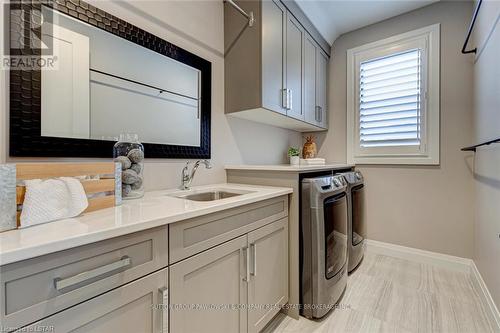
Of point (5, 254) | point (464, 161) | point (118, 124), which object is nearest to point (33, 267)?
point (5, 254)

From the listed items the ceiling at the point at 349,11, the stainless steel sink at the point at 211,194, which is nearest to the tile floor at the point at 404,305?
the stainless steel sink at the point at 211,194

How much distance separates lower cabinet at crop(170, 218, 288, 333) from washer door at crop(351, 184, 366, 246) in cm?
101

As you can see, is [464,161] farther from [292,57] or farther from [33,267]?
[33,267]

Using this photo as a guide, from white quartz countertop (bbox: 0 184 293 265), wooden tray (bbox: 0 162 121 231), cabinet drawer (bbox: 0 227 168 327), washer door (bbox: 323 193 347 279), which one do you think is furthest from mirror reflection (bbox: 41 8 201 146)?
washer door (bbox: 323 193 347 279)

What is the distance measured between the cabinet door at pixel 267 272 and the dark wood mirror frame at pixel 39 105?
80cm

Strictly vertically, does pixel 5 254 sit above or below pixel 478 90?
below

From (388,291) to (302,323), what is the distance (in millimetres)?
859

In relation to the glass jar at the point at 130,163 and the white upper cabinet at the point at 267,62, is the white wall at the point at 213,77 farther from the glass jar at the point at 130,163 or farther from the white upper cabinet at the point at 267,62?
the glass jar at the point at 130,163

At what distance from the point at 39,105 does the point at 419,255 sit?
3272 millimetres

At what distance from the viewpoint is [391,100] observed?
2.46 metres

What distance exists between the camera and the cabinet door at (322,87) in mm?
2574

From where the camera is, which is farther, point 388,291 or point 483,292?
point 388,291

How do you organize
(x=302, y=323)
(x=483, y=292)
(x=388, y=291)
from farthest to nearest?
1. (x=388, y=291)
2. (x=483, y=292)
3. (x=302, y=323)

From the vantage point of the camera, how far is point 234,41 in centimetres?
185
